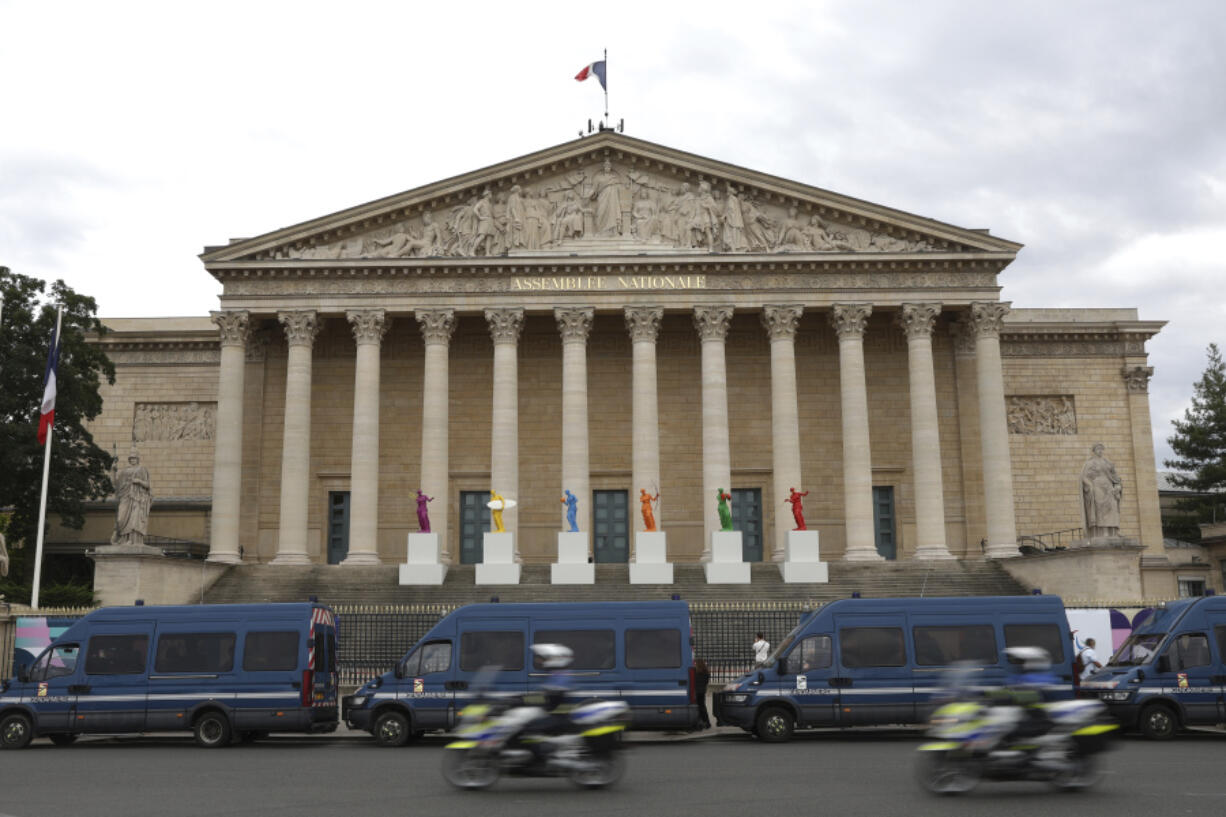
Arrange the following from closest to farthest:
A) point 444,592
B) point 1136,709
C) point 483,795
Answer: point 483,795 → point 1136,709 → point 444,592

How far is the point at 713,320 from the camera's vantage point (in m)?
40.2

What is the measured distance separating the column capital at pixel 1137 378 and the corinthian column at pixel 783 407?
15.9m

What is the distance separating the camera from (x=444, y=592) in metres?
35.5

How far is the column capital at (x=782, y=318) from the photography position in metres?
40.3

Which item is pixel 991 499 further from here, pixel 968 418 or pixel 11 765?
pixel 11 765

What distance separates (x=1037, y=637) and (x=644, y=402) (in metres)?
21.5

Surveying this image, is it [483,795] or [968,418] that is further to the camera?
[968,418]

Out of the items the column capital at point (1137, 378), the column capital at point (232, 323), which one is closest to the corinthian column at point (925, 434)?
the column capital at point (1137, 378)

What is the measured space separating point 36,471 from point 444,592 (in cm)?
1573

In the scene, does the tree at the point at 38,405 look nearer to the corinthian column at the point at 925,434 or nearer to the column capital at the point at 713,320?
the column capital at the point at 713,320

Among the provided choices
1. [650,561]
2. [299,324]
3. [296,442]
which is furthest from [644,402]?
[299,324]

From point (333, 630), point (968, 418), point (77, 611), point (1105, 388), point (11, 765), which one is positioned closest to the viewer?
point (11, 765)

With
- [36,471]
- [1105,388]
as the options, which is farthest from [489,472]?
[1105,388]

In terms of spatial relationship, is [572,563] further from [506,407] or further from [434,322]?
[434,322]
